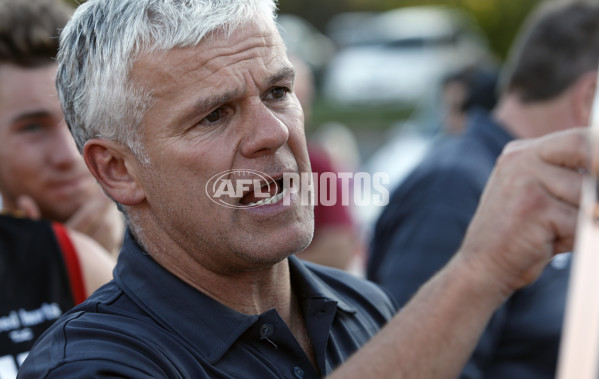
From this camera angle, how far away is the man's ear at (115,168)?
1726mm

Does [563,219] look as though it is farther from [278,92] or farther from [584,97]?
[584,97]

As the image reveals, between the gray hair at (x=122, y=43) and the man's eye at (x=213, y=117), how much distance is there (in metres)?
0.13

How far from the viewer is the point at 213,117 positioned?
5.41 feet

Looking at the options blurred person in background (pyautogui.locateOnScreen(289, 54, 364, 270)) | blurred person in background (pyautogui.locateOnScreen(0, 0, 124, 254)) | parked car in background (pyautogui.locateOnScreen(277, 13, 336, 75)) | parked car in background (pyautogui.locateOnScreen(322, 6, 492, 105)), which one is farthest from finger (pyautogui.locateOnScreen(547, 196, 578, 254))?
parked car in background (pyautogui.locateOnScreen(277, 13, 336, 75))

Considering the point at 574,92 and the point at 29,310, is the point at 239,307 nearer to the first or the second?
the point at 29,310

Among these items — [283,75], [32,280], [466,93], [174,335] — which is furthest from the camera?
[466,93]

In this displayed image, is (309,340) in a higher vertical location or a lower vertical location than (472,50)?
higher

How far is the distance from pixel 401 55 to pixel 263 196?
1576 centimetres

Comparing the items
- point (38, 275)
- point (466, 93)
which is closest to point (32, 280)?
point (38, 275)

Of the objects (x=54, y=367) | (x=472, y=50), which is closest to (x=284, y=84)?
(x=54, y=367)

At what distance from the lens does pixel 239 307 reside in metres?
1.75

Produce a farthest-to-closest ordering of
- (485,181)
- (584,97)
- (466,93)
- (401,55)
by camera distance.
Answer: (401,55) → (466,93) → (584,97) → (485,181)

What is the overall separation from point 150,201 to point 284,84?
0.42 metres

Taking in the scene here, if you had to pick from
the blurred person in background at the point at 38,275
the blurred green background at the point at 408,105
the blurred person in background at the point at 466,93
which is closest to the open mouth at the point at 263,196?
the blurred person in background at the point at 38,275
